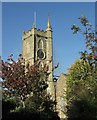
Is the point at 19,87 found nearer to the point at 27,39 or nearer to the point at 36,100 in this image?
the point at 36,100

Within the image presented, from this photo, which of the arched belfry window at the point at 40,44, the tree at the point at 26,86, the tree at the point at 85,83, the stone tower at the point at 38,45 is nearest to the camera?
the tree at the point at 85,83

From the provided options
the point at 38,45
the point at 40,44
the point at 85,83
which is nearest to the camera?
the point at 85,83

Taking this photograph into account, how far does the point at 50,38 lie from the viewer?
8444cm

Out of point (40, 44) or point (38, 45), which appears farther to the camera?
point (40, 44)

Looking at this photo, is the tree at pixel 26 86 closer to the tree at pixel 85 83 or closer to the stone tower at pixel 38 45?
the tree at pixel 85 83

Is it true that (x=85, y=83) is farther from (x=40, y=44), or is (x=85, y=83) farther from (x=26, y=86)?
(x=40, y=44)

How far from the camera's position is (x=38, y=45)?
269ft

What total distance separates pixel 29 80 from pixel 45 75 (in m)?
2.70

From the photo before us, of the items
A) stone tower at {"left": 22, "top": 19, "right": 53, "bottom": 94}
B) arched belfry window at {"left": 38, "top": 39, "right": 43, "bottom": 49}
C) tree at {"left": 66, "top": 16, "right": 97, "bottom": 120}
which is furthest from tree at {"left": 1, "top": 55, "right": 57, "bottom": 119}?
arched belfry window at {"left": 38, "top": 39, "right": 43, "bottom": 49}

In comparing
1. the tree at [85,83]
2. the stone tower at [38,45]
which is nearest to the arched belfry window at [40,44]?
the stone tower at [38,45]

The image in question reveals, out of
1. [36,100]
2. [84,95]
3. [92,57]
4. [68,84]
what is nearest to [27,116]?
[36,100]

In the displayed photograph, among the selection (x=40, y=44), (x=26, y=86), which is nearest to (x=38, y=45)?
(x=40, y=44)

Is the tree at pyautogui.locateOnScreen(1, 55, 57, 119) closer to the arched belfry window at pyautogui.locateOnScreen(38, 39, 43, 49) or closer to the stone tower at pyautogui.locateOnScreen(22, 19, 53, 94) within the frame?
the stone tower at pyautogui.locateOnScreen(22, 19, 53, 94)

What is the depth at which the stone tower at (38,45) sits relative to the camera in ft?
261
